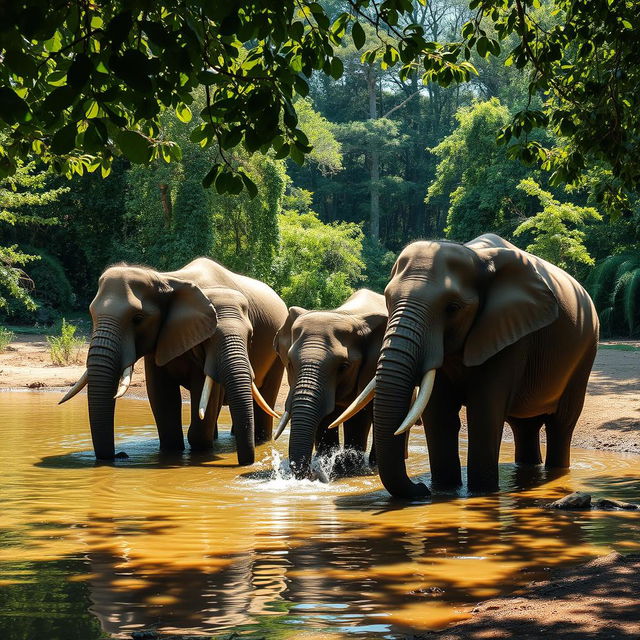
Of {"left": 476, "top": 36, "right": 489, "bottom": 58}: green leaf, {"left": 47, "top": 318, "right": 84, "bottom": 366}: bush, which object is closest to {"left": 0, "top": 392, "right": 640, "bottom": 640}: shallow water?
{"left": 476, "top": 36, "right": 489, "bottom": 58}: green leaf

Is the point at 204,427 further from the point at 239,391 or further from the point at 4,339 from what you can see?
the point at 4,339

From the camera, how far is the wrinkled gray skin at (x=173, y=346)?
12773mm

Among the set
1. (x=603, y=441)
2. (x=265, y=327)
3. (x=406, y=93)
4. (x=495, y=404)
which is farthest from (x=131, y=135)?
(x=406, y=93)

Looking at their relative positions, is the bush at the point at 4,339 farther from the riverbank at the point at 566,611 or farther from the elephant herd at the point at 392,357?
the riverbank at the point at 566,611

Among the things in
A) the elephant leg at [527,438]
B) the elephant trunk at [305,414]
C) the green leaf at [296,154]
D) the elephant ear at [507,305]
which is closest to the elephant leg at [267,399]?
the elephant leg at [527,438]

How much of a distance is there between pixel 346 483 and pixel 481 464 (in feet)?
5.67

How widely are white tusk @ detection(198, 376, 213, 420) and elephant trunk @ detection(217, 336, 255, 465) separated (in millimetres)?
187

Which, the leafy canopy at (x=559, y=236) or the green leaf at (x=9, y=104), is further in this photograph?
the leafy canopy at (x=559, y=236)

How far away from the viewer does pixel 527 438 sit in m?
12.9

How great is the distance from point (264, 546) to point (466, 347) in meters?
3.28

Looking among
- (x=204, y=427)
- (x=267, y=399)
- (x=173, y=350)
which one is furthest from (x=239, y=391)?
(x=267, y=399)

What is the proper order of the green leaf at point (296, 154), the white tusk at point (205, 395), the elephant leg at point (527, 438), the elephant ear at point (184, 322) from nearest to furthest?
the green leaf at point (296, 154), the elephant leg at point (527, 438), the white tusk at point (205, 395), the elephant ear at point (184, 322)

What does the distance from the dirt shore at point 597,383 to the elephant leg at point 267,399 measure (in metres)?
3.27

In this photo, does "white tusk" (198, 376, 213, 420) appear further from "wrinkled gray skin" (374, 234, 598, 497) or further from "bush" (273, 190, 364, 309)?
"bush" (273, 190, 364, 309)
